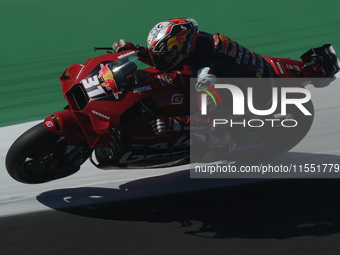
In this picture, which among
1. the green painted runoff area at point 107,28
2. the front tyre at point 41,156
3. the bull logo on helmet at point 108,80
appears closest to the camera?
the bull logo on helmet at point 108,80

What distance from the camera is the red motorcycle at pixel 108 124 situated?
4.59 metres

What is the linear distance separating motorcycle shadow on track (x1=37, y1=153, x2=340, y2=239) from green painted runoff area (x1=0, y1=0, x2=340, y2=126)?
94.9 inches

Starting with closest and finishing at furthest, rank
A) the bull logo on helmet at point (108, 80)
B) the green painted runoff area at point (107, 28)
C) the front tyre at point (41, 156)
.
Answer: the bull logo on helmet at point (108, 80) < the front tyre at point (41, 156) < the green painted runoff area at point (107, 28)

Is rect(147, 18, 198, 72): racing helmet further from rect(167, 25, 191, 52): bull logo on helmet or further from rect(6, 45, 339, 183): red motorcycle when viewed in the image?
rect(6, 45, 339, 183): red motorcycle

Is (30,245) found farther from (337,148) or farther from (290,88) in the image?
(337,148)

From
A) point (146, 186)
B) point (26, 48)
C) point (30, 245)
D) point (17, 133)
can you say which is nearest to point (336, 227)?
point (146, 186)

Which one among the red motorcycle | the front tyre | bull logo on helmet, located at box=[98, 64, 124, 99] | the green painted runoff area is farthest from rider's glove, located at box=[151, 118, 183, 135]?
the green painted runoff area

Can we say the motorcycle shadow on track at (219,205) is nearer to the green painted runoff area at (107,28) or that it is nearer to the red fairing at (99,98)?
the red fairing at (99,98)

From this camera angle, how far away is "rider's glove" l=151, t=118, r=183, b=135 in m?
Answer: 4.55

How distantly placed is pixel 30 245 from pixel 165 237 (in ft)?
3.60

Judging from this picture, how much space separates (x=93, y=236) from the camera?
475cm

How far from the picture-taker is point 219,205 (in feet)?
16.8

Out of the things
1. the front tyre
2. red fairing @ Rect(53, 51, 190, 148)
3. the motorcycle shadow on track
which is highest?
red fairing @ Rect(53, 51, 190, 148)

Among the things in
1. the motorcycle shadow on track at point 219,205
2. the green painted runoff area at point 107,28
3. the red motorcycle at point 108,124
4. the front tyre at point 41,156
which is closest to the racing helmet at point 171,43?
the red motorcycle at point 108,124
